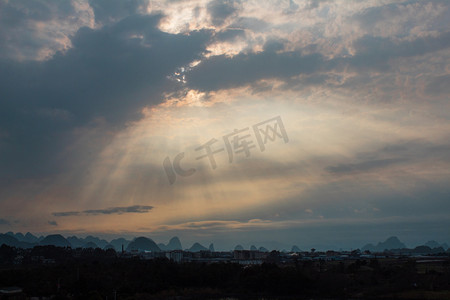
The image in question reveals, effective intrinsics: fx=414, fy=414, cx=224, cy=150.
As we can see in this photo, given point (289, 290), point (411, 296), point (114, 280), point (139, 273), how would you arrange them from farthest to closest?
point (139, 273), point (114, 280), point (289, 290), point (411, 296)

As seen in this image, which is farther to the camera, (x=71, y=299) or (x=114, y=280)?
(x=114, y=280)

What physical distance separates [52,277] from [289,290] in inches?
1215

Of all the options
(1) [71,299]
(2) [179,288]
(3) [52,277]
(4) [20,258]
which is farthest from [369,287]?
(4) [20,258]

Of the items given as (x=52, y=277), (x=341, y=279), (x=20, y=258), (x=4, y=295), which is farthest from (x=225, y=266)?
(x=20, y=258)

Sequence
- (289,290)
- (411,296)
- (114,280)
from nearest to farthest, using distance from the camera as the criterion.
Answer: (411,296) → (289,290) → (114,280)

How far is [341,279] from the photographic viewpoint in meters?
54.2

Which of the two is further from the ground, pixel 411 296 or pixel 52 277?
pixel 52 277

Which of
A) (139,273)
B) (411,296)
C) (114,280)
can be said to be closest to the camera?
(411,296)

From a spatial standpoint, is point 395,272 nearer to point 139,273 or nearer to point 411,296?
point 411,296

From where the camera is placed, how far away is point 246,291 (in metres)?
53.6

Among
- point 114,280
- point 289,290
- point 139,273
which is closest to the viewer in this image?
point 289,290

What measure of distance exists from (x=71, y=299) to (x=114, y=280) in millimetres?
13242

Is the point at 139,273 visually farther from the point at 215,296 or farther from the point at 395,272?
the point at 395,272

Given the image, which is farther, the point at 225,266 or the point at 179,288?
the point at 225,266
